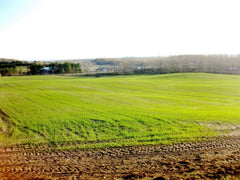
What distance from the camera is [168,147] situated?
44.9ft

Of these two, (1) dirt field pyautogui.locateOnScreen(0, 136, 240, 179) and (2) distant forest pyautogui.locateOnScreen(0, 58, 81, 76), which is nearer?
(1) dirt field pyautogui.locateOnScreen(0, 136, 240, 179)

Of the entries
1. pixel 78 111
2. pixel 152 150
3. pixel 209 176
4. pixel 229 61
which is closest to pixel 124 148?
pixel 152 150

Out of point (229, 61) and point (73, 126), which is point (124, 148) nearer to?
point (73, 126)

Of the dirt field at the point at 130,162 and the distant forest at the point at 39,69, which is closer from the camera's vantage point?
the dirt field at the point at 130,162

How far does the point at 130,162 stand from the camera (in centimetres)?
1181

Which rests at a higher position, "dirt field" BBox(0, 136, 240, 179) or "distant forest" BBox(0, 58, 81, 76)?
"distant forest" BBox(0, 58, 81, 76)

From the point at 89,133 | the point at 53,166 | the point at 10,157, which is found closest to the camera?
the point at 53,166

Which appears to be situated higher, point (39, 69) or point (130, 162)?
point (39, 69)

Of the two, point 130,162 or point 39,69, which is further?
point 39,69

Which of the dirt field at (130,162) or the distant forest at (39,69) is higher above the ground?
the distant forest at (39,69)

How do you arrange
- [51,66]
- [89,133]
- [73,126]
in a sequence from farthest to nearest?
[51,66], [73,126], [89,133]

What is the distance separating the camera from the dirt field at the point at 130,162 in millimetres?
10344

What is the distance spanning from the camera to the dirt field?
33.9 feet

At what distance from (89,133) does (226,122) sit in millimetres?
12410
